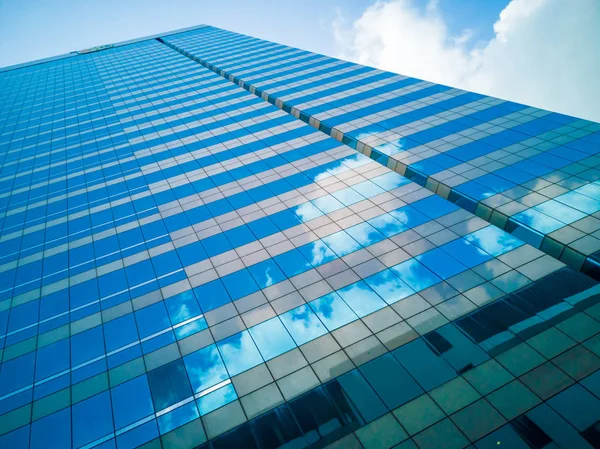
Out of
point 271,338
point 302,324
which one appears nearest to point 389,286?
point 302,324

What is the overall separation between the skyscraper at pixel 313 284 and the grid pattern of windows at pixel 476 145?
0.16 m

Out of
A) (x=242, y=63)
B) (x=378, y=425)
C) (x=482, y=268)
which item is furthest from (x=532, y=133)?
(x=242, y=63)

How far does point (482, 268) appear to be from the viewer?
48.3ft

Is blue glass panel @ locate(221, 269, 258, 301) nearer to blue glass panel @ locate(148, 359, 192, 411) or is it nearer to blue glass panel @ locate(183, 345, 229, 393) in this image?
blue glass panel @ locate(183, 345, 229, 393)

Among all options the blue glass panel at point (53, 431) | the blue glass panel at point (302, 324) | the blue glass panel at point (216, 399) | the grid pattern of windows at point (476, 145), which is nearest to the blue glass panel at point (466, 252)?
the grid pattern of windows at point (476, 145)

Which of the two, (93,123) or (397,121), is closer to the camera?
(397,121)

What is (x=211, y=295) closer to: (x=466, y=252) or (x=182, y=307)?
(x=182, y=307)

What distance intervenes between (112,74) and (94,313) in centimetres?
5104

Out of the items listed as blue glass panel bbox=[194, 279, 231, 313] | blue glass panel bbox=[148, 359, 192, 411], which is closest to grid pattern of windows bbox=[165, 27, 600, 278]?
blue glass panel bbox=[194, 279, 231, 313]

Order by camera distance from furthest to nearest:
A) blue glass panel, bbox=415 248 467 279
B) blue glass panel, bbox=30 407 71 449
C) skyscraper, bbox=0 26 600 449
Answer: blue glass panel, bbox=415 248 467 279
blue glass panel, bbox=30 407 71 449
skyscraper, bbox=0 26 600 449

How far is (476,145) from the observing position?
910 inches

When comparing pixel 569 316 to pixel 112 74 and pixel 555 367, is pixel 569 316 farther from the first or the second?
pixel 112 74

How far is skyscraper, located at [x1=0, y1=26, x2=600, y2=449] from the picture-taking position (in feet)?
35.5

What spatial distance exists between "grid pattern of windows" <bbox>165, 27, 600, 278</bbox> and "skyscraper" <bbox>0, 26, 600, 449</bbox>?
0.16 metres
